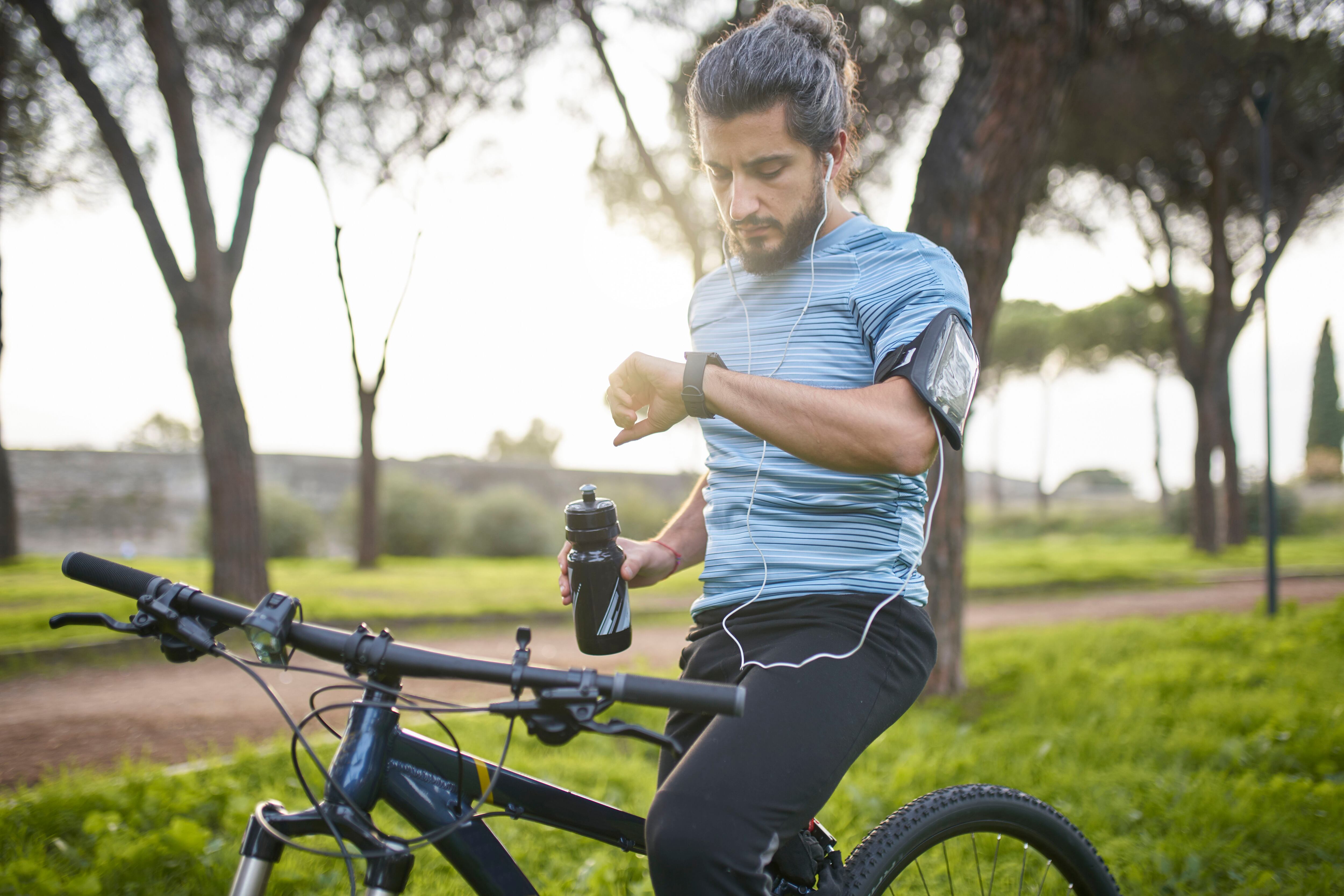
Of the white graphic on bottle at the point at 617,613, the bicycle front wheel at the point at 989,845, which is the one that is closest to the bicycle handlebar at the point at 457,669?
the white graphic on bottle at the point at 617,613

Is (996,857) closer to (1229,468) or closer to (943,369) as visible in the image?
(943,369)

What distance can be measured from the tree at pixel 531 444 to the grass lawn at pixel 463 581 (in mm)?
25322

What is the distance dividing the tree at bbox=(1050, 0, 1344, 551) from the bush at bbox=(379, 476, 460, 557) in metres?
13.6

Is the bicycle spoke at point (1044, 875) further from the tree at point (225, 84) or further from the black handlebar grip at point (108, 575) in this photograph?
the tree at point (225, 84)

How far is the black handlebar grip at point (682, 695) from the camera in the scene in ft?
3.38

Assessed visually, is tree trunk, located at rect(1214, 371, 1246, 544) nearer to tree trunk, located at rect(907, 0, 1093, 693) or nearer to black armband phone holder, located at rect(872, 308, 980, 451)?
tree trunk, located at rect(907, 0, 1093, 693)

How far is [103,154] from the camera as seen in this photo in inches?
426

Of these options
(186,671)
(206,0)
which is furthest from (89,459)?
(186,671)

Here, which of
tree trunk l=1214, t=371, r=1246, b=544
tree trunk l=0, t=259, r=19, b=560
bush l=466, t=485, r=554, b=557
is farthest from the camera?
bush l=466, t=485, r=554, b=557

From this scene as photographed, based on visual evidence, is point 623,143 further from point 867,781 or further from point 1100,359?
point 1100,359

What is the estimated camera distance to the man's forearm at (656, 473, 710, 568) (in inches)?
76.8

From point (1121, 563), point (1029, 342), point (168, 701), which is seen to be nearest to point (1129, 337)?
point (1029, 342)

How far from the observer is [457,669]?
1.07m

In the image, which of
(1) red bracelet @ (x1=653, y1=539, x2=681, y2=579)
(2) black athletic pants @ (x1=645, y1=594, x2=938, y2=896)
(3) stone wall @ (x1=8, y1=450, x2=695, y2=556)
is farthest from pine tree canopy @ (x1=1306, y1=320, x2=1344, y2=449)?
(2) black athletic pants @ (x1=645, y1=594, x2=938, y2=896)
